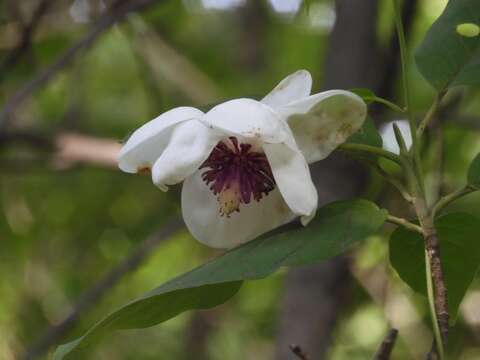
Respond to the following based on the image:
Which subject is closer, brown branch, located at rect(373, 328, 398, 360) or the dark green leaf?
brown branch, located at rect(373, 328, 398, 360)

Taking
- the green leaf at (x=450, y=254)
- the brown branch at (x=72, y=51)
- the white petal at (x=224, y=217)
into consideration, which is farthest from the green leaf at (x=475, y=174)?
the brown branch at (x=72, y=51)

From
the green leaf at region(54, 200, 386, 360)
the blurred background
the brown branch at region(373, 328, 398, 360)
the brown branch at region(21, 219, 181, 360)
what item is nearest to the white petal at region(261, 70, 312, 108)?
the green leaf at region(54, 200, 386, 360)

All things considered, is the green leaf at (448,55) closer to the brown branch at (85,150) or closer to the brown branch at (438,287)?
the brown branch at (438,287)

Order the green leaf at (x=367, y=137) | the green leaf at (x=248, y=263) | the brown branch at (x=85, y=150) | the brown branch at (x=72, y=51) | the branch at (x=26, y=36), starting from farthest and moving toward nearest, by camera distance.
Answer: the brown branch at (x=85, y=150)
the branch at (x=26, y=36)
the brown branch at (x=72, y=51)
the green leaf at (x=367, y=137)
the green leaf at (x=248, y=263)

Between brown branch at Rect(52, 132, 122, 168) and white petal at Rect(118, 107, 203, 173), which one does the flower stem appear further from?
brown branch at Rect(52, 132, 122, 168)

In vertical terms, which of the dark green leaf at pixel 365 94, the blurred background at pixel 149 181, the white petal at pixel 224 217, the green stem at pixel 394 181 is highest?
the dark green leaf at pixel 365 94

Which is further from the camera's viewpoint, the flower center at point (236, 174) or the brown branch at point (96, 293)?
the brown branch at point (96, 293)

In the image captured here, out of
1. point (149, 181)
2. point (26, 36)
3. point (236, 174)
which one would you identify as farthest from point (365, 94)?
point (149, 181)
